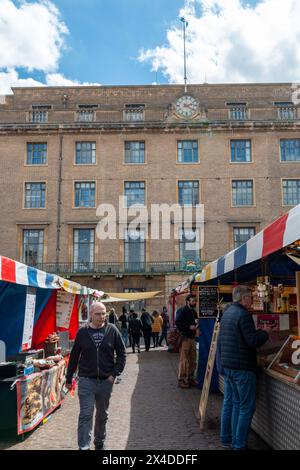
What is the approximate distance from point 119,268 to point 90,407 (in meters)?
25.4

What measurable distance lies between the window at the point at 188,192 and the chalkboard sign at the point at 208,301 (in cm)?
2171

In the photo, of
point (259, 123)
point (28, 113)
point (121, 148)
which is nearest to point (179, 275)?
point (121, 148)

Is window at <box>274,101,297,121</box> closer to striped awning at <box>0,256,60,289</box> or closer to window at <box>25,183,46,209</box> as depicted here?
window at <box>25,183,46,209</box>

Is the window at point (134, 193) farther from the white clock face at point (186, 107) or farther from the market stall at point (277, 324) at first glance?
the market stall at point (277, 324)

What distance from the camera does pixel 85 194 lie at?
3161 centimetres

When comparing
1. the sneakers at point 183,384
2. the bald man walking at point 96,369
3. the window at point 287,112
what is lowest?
the sneakers at point 183,384

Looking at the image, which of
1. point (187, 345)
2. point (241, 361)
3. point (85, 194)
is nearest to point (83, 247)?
point (85, 194)

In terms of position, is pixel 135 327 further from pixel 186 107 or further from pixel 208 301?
pixel 186 107

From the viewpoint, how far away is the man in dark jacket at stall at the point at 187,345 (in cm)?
992

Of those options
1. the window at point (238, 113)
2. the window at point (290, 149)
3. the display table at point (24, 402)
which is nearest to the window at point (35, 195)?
the window at point (238, 113)

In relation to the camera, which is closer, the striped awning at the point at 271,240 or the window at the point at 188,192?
the striped awning at the point at 271,240

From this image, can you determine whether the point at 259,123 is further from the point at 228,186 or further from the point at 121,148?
the point at 121,148

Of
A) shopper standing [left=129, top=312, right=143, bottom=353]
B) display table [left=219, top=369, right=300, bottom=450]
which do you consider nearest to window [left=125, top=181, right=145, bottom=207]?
shopper standing [left=129, top=312, right=143, bottom=353]
